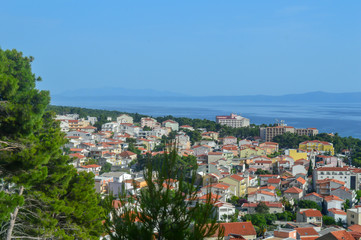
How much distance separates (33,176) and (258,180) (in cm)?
1540

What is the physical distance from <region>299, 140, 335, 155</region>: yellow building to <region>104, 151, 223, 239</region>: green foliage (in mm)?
24473

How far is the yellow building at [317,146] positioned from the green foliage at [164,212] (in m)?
24.5

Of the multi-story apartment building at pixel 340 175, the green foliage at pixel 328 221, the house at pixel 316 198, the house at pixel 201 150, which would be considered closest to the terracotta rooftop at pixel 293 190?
the house at pixel 316 198

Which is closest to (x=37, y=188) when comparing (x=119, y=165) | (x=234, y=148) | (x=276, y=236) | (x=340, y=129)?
(x=276, y=236)

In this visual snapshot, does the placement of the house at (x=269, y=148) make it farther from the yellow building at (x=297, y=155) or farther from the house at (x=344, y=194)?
the house at (x=344, y=194)

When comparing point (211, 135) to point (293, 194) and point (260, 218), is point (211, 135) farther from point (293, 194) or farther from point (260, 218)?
point (260, 218)

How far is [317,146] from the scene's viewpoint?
2702 centimetres

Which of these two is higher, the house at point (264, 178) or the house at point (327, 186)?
the house at point (327, 186)

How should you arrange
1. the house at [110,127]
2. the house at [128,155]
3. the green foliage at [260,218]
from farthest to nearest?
the house at [110,127], the house at [128,155], the green foliage at [260,218]

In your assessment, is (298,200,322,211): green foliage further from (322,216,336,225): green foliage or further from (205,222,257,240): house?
(205,222,257,240): house

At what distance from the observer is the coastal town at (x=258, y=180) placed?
11.5 m

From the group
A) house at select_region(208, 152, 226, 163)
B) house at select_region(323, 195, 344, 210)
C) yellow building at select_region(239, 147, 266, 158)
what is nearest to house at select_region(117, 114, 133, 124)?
yellow building at select_region(239, 147, 266, 158)

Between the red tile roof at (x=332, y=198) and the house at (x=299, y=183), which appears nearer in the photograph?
the red tile roof at (x=332, y=198)

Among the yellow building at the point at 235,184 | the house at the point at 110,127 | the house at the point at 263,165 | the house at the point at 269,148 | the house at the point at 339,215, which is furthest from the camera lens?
the house at the point at 110,127
